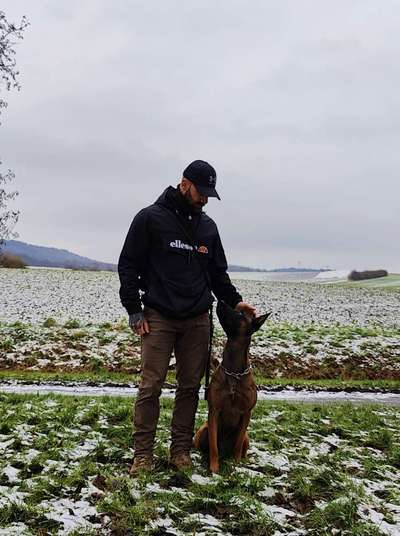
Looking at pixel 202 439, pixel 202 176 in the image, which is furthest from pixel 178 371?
pixel 202 176

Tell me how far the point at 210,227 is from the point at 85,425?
10.6 ft

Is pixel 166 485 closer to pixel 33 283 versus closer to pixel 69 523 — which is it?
pixel 69 523

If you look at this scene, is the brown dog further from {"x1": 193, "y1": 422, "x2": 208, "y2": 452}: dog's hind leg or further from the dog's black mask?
{"x1": 193, "y1": 422, "x2": 208, "y2": 452}: dog's hind leg

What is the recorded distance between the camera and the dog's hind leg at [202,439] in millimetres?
6363

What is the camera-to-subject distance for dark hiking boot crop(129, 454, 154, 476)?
5.83 meters

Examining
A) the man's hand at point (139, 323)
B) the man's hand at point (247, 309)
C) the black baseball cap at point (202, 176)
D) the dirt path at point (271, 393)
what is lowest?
the dirt path at point (271, 393)

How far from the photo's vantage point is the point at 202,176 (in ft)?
18.9

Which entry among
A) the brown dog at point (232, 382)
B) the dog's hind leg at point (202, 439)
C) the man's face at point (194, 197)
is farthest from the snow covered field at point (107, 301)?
the man's face at point (194, 197)

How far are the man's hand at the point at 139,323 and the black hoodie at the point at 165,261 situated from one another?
6 centimetres

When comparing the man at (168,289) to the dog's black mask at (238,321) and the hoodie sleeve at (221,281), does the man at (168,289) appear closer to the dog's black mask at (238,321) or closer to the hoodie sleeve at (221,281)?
the dog's black mask at (238,321)

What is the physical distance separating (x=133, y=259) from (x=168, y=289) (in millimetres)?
469

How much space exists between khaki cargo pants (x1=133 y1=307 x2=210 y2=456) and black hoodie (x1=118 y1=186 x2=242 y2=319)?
0.19 metres

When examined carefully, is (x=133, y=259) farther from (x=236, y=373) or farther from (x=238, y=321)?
(x=236, y=373)

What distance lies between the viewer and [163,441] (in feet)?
23.3
